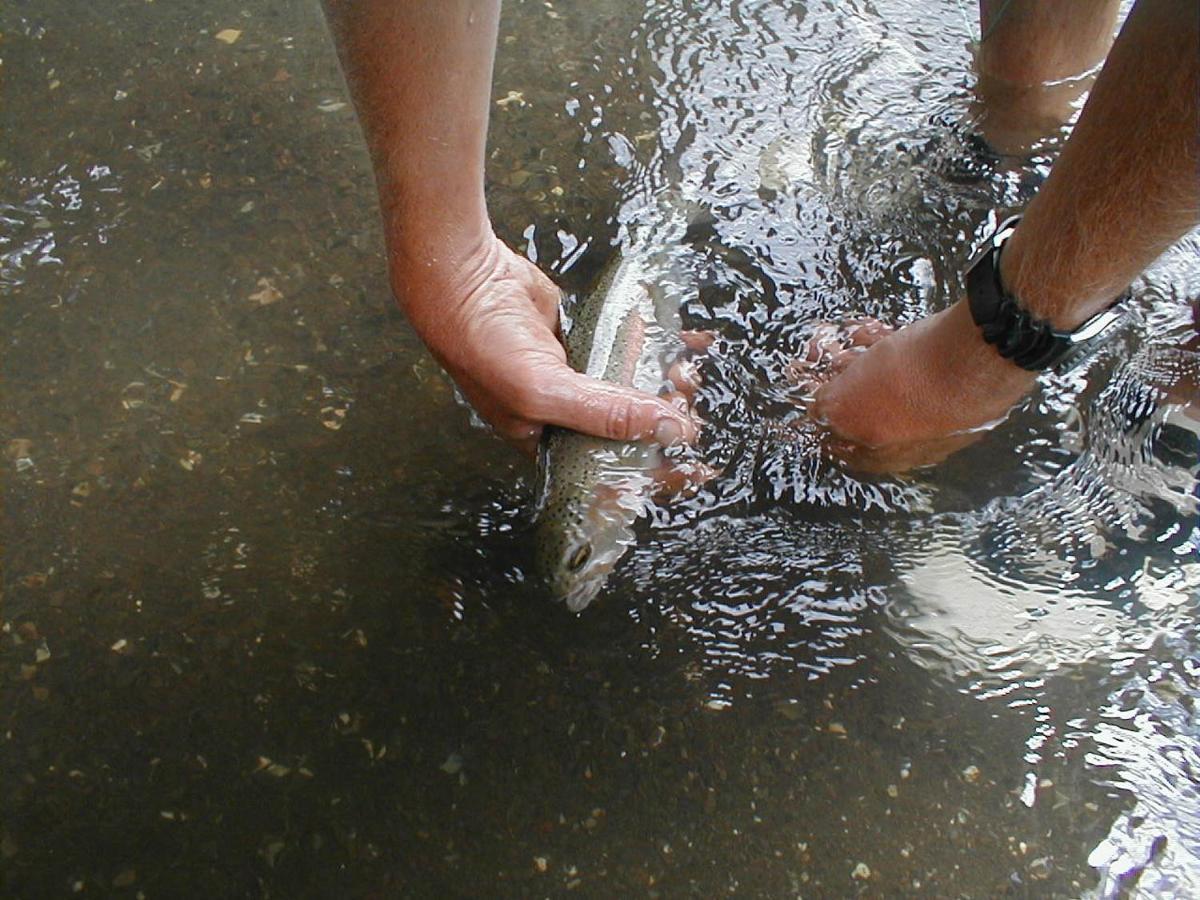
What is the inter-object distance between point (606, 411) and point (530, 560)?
1.15 ft

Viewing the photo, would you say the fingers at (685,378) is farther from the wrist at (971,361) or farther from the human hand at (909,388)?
the wrist at (971,361)

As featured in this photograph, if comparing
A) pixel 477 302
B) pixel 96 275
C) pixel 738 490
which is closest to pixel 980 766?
pixel 738 490

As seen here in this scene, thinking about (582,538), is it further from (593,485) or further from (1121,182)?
(1121,182)

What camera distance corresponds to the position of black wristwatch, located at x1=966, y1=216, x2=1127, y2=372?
173cm

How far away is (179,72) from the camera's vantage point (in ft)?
9.77

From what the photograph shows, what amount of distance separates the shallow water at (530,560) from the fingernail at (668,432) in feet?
0.38

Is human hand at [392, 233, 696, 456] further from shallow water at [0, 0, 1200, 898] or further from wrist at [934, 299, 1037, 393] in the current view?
wrist at [934, 299, 1037, 393]

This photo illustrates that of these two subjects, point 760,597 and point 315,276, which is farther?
point 315,276

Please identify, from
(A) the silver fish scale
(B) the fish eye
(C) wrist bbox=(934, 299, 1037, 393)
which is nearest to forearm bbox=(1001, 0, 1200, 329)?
(C) wrist bbox=(934, 299, 1037, 393)

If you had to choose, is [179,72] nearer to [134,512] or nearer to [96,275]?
[96,275]

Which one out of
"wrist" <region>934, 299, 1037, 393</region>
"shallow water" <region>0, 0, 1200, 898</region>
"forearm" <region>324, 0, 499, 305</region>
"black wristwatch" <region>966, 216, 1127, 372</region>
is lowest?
"shallow water" <region>0, 0, 1200, 898</region>

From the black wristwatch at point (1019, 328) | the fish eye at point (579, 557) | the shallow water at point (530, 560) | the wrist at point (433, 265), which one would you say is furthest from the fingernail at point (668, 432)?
the black wristwatch at point (1019, 328)

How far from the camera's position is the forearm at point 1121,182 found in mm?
1332

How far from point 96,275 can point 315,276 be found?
55 centimetres
